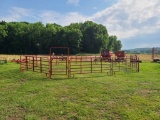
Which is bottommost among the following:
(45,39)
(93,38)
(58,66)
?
(58,66)

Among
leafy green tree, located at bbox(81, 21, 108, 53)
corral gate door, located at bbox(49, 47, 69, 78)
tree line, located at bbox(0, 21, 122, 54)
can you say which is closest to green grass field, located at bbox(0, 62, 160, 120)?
corral gate door, located at bbox(49, 47, 69, 78)

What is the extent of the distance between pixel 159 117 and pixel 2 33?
66974 millimetres

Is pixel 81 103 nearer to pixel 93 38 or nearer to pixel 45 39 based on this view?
pixel 45 39

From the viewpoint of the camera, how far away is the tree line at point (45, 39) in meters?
70.2

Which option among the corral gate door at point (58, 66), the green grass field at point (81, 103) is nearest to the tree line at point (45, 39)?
the corral gate door at point (58, 66)

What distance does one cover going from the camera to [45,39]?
233 feet

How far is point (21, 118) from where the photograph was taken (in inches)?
267

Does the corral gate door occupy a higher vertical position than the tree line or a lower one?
lower

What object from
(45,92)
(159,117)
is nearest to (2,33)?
(45,92)

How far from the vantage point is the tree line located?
70188 millimetres

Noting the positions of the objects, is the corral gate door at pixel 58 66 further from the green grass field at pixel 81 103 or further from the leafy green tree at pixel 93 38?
the leafy green tree at pixel 93 38

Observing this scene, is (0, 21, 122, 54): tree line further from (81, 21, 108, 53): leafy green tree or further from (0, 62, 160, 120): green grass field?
→ (0, 62, 160, 120): green grass field

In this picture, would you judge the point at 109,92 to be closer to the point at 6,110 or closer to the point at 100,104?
the point at 100,104

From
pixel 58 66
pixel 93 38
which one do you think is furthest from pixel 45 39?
pixel 58 66
